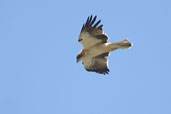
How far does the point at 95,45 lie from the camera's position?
43.2 feet

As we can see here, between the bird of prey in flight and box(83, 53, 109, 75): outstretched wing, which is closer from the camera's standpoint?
the bird of prey in flight

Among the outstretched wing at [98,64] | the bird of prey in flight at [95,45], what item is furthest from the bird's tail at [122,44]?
the outstretched wing at [98,64]

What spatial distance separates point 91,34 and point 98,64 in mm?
1457

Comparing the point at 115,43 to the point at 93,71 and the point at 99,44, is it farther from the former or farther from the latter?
the point at 93,71

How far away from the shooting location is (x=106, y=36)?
42.5ft

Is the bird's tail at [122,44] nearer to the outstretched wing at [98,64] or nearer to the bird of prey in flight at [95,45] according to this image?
the bird of prey in flight at [95,45]

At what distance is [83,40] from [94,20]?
87cm

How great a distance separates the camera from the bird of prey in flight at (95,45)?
42.1 ft

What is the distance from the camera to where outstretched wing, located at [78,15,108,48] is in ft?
42.2

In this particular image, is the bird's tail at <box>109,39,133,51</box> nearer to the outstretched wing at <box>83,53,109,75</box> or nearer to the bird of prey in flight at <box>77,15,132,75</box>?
the bird of prey in flight at <box>77,15,132,75</box>

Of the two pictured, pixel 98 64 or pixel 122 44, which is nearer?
pixel 122 44

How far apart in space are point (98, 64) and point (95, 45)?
1.07 m

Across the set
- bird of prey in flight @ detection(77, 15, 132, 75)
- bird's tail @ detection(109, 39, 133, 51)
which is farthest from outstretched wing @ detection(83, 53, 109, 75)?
bird's tail @ detection(109, 39, 133, 51)

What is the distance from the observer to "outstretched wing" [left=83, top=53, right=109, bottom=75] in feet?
45.3
